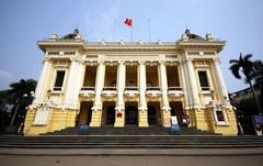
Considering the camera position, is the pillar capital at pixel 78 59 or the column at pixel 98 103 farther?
the pillar capital at pixel 78 59

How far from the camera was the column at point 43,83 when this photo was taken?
19281 mm

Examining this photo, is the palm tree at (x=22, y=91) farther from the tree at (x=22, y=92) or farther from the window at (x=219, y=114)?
the window at (x=219, y=114)

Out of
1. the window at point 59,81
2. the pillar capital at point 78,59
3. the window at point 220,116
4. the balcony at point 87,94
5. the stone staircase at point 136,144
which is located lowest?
the stone staircase at point 136,144

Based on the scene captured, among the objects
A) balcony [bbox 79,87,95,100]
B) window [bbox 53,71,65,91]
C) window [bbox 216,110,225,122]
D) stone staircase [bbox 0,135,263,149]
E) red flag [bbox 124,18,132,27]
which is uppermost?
red flag [bbox 124,18,132,27]

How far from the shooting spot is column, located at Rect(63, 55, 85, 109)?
1950 cm

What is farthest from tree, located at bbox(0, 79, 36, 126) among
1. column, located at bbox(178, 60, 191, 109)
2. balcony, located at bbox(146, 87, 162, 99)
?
column, located at bbox(178, 60, 191, 109)

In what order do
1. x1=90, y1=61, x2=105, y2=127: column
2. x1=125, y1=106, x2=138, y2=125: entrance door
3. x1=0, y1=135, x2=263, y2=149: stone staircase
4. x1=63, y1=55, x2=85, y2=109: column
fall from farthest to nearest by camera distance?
x1=125, y1=106, x2=138, y2=125: entrance door → x1=63, y1=55, x2=85, y2=109: column → x1=90, y1=61, x2=105, y2=127: column → x1=0, y1=135, x2=263, y2=149: stone staircase

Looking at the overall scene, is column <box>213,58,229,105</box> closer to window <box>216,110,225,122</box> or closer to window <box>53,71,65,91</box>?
window <box>216,110,225,122</box>

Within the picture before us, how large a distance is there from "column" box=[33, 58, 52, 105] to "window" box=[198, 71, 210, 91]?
22.1 metres

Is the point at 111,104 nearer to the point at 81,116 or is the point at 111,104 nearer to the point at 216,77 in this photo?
the point at 81,116

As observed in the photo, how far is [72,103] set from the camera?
64.6ft

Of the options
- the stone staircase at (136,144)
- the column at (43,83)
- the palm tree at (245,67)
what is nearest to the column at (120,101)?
the stone staircase at (136,144)

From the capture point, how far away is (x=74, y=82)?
2061 cm

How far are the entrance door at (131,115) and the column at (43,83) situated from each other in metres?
12.0
